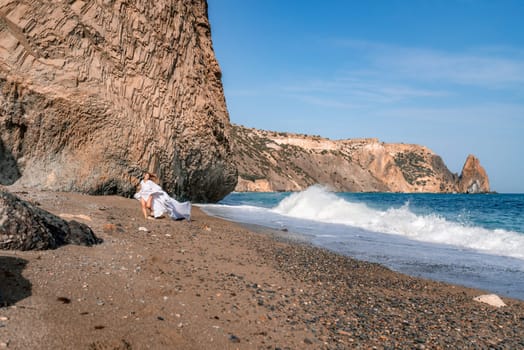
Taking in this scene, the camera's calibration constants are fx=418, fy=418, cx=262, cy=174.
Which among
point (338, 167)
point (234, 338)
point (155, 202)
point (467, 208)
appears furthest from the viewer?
point (338, 167)

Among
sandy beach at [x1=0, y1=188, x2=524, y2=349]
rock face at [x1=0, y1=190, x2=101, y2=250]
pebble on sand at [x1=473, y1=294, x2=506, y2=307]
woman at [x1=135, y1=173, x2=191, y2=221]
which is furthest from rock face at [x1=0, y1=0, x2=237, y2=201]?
pebble on sand at [x1=473, y1=294, x2=506, y2=307]

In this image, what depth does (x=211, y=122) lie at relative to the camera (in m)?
17.4

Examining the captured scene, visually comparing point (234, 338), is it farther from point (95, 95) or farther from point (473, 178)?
point (473, 178)

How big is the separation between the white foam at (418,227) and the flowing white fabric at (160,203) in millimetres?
7762

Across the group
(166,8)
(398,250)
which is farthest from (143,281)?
(166,8)

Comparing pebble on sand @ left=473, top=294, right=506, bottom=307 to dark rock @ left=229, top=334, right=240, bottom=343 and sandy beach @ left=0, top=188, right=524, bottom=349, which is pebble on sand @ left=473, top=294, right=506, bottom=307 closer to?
sandy beach @ left=0, top=188, right=524, bottom=349

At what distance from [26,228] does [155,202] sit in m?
5.27

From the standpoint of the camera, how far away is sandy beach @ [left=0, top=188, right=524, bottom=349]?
3.21 m

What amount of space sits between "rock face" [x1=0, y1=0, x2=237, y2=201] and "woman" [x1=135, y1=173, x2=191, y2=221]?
2.86m

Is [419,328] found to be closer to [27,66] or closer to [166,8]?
[27,66]

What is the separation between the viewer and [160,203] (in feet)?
31.7

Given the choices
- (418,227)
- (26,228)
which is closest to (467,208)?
(418,227)

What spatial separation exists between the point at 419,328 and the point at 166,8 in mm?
14469

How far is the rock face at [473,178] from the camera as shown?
111 m
